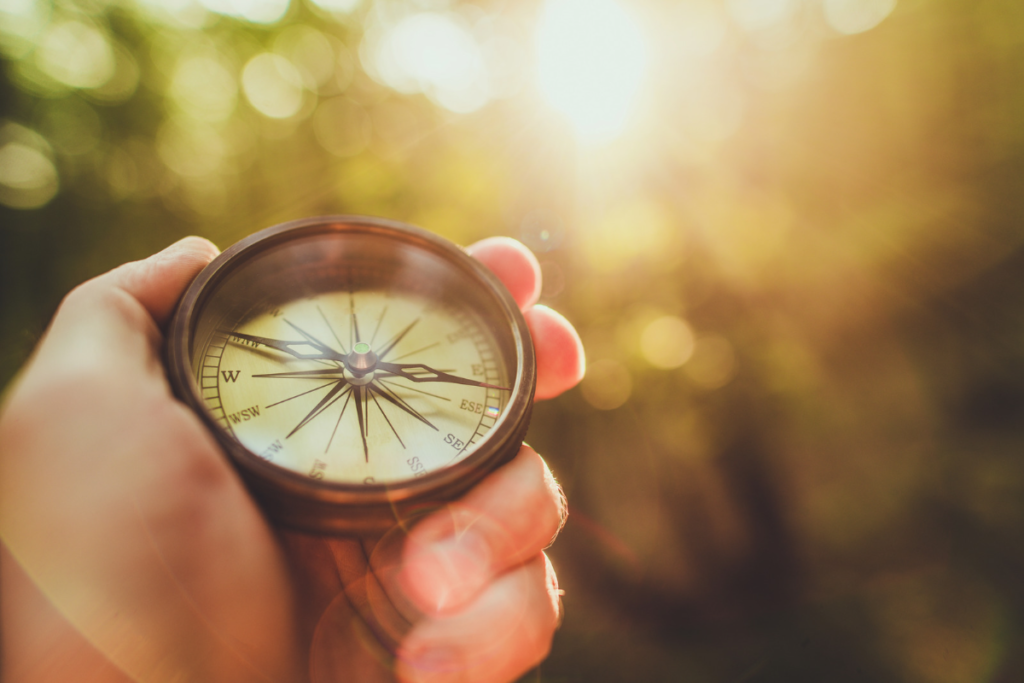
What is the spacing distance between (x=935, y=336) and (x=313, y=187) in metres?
8.76

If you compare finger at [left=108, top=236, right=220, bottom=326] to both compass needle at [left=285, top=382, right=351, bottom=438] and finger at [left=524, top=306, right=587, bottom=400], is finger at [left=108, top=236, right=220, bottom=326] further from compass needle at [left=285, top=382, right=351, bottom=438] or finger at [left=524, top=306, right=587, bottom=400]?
finger at [left=524, top=306, right=587, bottom=400]

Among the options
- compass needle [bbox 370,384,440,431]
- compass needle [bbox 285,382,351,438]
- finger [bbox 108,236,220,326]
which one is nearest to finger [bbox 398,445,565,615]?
compass needle [bbox 370,384,440,431]

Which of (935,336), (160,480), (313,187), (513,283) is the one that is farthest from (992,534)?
(313,187)

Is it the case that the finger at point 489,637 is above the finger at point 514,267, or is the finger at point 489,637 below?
below

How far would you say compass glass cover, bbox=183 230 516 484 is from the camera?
2205 mm

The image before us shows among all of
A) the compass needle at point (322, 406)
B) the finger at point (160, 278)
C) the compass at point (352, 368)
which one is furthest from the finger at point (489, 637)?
the finger at point (160, 278)

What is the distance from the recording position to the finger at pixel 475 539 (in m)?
2.09

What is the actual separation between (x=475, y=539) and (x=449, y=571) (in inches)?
6.0

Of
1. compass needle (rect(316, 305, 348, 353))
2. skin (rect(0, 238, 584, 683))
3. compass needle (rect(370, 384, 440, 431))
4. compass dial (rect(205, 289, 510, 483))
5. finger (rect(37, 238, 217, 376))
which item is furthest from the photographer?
compass needle (rect(316, 305, 348, 353))

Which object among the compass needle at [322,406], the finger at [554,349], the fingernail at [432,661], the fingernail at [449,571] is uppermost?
the compass needle at [322,406]

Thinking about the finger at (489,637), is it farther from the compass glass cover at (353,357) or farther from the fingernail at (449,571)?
the compass glass cover at (353,357)

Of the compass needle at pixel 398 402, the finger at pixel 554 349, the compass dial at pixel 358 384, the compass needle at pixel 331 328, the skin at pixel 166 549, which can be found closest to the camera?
the skin at pixel 166 549

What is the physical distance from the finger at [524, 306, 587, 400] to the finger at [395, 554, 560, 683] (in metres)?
1.05

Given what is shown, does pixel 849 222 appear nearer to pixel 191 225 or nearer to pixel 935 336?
pixel 935 336
